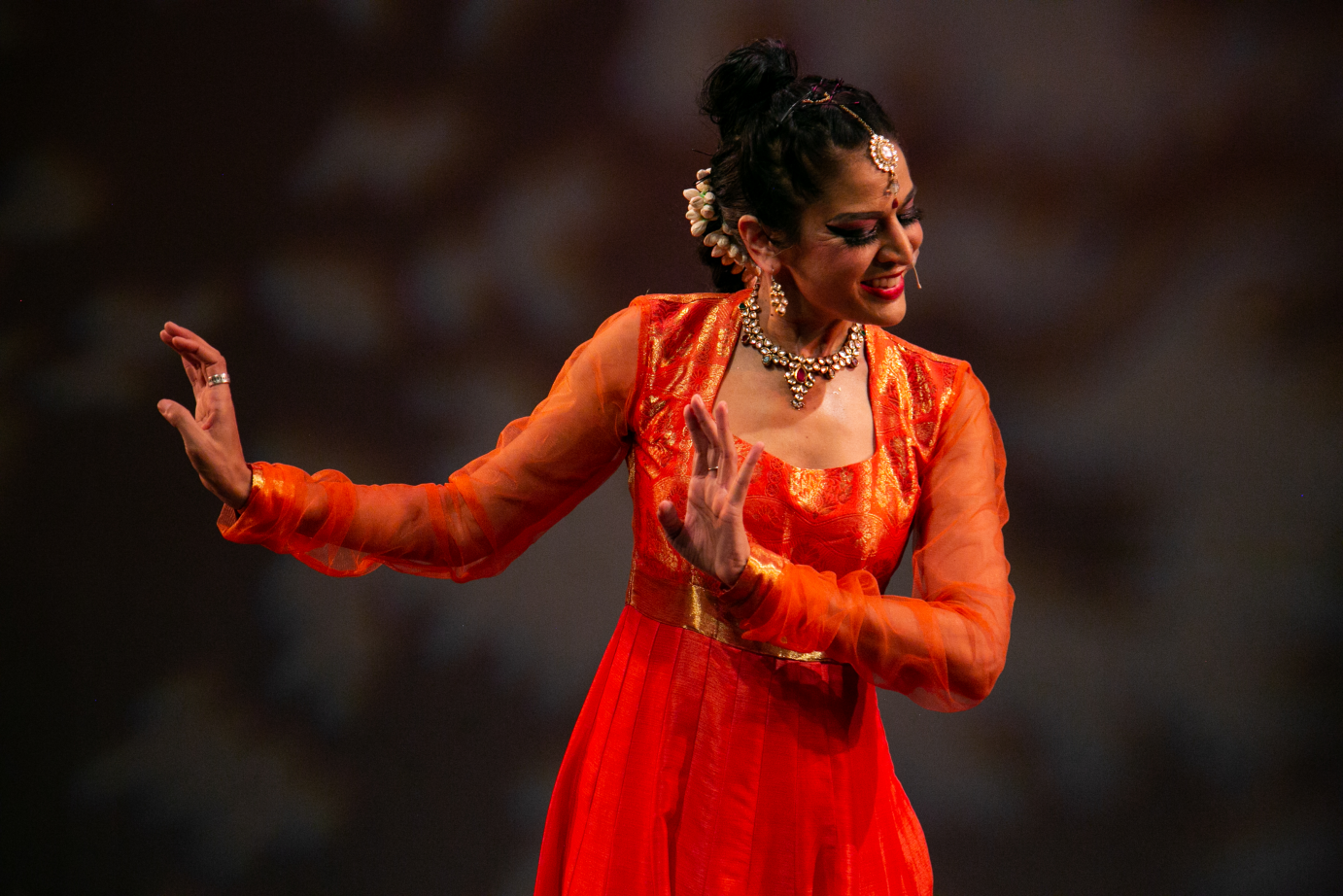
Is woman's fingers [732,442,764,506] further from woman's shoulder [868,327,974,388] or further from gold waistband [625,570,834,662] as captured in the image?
woman's shoulder [868,327,974,388]

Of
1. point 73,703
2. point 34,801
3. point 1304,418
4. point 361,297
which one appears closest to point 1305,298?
point 1304,418

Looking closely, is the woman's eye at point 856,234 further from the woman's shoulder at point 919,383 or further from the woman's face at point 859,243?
the woman's shoulder at point 919,383

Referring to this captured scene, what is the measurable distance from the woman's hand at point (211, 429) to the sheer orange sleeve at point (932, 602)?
494mm

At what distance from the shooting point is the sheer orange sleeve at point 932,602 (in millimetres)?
1044

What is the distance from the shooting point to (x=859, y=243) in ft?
3.73

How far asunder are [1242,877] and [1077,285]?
1.07m

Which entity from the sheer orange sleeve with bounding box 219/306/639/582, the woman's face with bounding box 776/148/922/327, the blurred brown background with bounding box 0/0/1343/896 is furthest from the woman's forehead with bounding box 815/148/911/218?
the blurred brown background with bounding box 0/0/1343/896

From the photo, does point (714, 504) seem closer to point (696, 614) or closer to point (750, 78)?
point (696, 614)

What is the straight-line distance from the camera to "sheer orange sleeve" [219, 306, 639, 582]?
3.98 ft

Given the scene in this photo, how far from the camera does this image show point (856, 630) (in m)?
1.06

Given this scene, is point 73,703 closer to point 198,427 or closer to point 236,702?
point 236,702

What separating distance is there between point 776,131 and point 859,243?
5.7 inches

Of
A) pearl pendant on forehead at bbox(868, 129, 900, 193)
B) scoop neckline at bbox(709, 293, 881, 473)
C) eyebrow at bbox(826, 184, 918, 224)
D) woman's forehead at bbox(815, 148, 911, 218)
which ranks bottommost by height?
scoop neckline at bbox(709, 293, 881, 473)

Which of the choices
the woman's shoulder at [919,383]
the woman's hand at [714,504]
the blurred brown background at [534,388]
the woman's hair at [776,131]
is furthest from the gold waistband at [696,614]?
the blurred brown background at [534,388]
